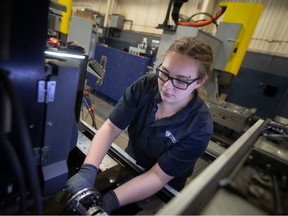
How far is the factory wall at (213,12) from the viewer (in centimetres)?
330

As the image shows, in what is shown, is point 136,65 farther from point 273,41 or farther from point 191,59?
point 191,59

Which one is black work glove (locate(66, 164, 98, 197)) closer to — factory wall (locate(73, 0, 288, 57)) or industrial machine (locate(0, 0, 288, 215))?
industrial machine (locate(0, 0, 288, 215))

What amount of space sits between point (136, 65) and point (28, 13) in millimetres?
3270

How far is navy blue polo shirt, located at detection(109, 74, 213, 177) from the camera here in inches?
32.1

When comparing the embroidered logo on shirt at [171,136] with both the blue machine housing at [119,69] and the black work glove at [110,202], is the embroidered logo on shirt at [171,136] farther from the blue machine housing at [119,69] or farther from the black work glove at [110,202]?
the blue machine housing at [119,69]

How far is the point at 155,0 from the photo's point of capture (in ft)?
16.1

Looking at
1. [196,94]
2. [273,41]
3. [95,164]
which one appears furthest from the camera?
[273,41]

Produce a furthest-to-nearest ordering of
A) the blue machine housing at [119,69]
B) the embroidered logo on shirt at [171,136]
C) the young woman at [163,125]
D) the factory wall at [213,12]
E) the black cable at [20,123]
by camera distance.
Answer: the blue machine housing at [119,69]
the factory wall at [213,12]
the embroidered logo on shirt at [171,136]
the young woman at [163,125]
the black cable at [20,123]

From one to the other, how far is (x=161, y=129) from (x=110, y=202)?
1.33 feet

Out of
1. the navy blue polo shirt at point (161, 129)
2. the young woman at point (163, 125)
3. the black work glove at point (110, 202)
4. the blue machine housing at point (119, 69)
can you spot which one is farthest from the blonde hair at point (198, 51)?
the blue machine housing at point (119, 69)

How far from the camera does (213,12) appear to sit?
149 inches

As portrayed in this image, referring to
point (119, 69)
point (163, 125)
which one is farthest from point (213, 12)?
point (163, 125)

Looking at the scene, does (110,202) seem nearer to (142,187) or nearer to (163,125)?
(142,187)

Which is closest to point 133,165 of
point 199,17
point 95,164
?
point 95,164
